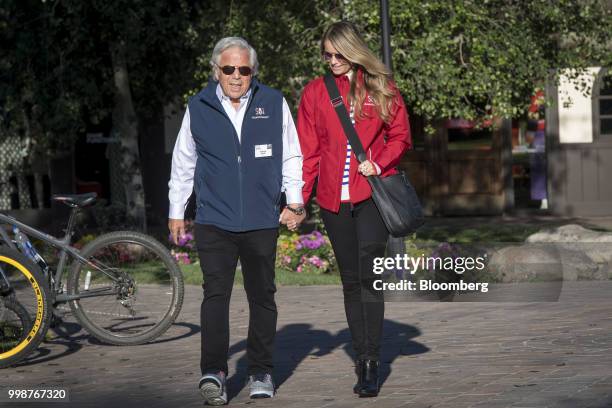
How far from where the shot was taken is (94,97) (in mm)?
15812

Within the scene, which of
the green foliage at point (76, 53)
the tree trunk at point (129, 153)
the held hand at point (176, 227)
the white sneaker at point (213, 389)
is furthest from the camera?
the tree trunk at point (129, 153)

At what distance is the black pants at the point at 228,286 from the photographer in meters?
6.59

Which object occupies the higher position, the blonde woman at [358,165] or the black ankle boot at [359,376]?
the blonde woman at [358,165]

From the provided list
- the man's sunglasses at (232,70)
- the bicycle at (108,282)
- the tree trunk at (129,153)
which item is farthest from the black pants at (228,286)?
the tree trunk at (129,153)

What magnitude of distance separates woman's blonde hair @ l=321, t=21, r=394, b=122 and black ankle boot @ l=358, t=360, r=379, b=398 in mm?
1212

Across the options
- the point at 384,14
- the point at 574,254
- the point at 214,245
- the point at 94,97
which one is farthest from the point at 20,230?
the point at 94,97

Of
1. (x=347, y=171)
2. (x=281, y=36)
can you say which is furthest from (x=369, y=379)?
(x=281, y=36)

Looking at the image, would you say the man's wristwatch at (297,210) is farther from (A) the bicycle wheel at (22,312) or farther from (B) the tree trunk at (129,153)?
(B) the tree trunk at (129,153)

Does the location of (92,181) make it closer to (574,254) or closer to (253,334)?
(574,254)

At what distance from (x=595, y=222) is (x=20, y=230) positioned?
11839 millimetres

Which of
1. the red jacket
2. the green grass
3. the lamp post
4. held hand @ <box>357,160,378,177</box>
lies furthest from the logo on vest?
the green grass

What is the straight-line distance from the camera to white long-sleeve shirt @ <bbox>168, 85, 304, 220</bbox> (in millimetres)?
6668

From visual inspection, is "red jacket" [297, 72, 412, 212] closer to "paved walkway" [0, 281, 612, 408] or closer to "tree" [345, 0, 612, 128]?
"paved walkway" [0, 281, 612, 408]

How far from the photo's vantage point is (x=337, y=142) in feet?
22.0
